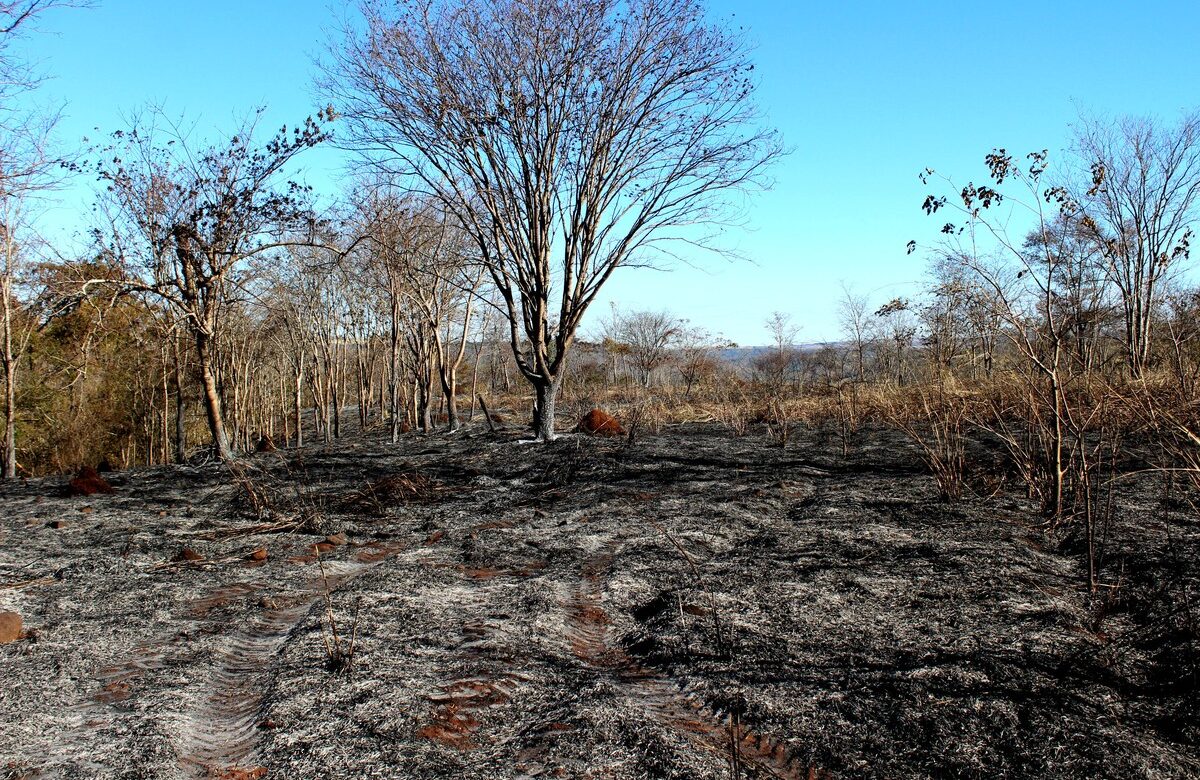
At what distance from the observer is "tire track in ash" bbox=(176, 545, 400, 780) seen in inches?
87.4

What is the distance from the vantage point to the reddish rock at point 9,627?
3240 millimetres

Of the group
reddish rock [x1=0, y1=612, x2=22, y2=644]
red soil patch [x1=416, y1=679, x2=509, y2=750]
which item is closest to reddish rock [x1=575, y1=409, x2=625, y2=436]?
reddish rock [x1=0, y1=612, x2=22, y2=644]

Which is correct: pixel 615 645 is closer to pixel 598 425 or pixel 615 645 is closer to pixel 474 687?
pixel 474 687

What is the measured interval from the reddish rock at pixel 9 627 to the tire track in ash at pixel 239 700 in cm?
100

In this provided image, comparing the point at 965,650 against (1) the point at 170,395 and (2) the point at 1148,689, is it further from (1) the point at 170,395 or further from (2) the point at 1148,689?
(1) the point at 170,395

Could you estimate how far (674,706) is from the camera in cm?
255

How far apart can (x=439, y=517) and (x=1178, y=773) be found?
17.1 ft

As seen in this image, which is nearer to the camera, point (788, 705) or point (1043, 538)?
point (788, 705)

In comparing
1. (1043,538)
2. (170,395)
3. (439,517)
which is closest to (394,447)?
(439,517)

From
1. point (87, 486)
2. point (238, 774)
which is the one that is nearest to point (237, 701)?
point (238, 774)

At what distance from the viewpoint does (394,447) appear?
11578mm

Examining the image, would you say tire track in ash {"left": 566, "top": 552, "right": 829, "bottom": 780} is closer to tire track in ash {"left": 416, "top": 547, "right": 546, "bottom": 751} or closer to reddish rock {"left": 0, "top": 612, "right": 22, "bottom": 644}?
tire track in ash {"left": 416, "top": 547, "right": 546, "bottom": 751}

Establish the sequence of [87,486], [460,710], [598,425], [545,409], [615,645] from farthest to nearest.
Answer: [598,425] → [545,409] → [87,486] → [615,645] → [460,710]

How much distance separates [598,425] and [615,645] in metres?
8.47
